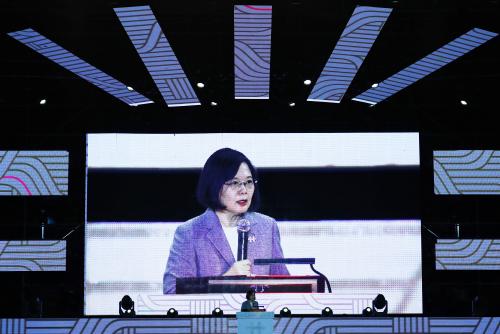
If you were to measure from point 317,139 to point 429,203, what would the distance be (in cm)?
208

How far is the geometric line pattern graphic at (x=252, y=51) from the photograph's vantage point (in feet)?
37.3

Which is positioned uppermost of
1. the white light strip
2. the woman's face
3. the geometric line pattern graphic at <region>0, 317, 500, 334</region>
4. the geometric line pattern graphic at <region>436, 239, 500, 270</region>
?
the white light strip

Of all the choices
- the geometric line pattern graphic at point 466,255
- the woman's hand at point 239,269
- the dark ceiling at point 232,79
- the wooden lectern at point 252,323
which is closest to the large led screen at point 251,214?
the woman's hand at point 239,269

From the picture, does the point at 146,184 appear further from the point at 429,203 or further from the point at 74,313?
the point at 429,203

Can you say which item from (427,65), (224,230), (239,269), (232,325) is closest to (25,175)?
(224,230)

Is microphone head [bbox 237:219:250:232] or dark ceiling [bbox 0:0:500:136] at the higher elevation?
dark ceiling [bbox 0:0:500:136]

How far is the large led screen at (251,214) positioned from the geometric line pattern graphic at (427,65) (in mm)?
654

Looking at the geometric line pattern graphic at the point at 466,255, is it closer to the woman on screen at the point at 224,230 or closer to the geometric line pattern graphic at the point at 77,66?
the woman on screen at the point at 224,230

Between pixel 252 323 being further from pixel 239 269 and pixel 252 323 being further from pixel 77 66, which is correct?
pixel 77 66

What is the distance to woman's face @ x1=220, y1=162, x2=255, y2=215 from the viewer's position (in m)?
14.4

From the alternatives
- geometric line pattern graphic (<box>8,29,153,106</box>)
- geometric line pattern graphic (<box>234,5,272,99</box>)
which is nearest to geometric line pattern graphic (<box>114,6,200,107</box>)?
geometric line pattern graphic (<box>8,29,153,106</box>)

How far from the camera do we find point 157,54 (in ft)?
42.4

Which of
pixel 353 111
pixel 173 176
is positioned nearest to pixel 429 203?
pixel 353 111

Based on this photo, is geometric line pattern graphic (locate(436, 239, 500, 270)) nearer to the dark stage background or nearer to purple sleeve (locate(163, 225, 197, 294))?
the dark stage background
